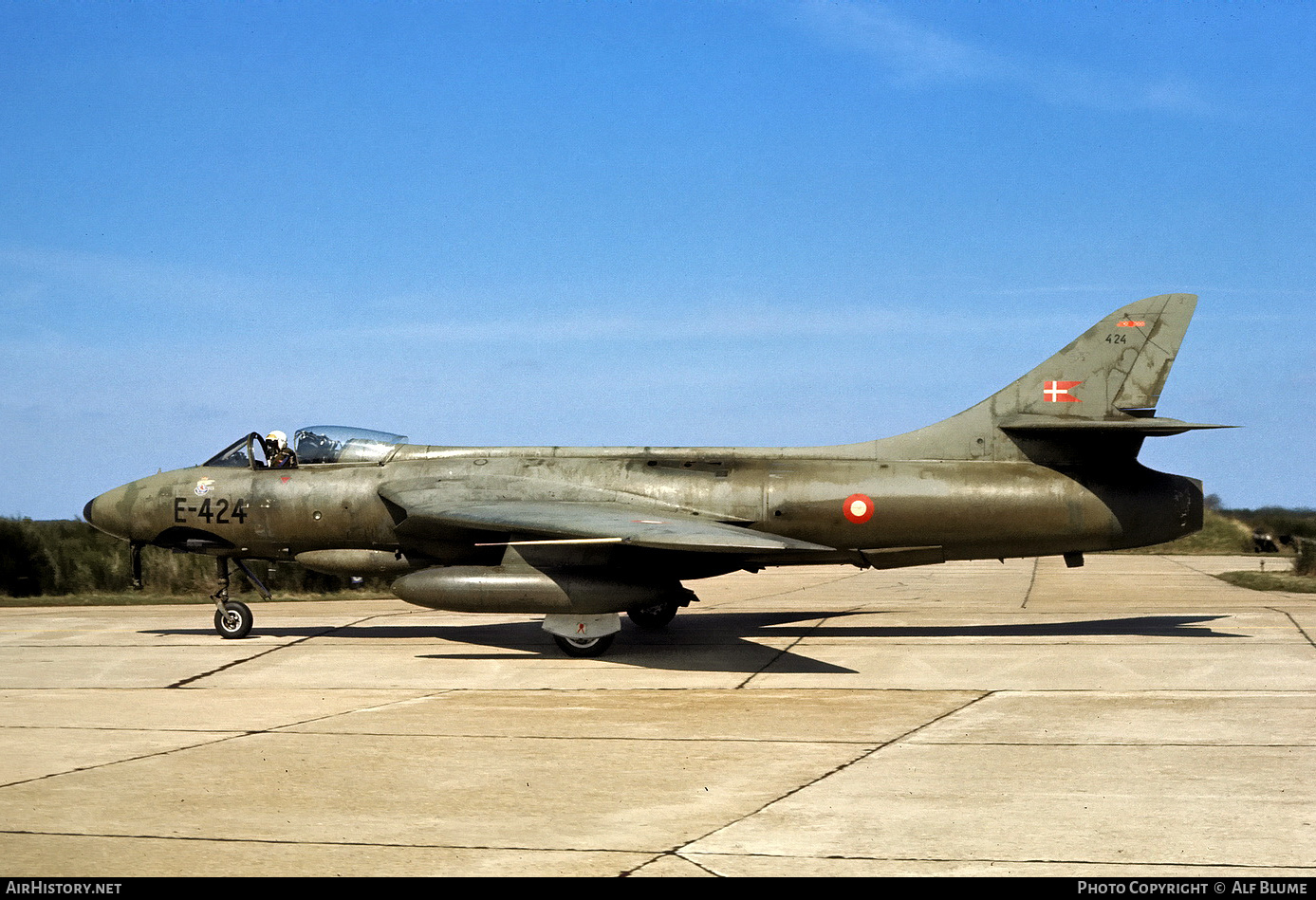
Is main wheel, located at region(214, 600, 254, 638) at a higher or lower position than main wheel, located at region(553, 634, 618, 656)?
higher

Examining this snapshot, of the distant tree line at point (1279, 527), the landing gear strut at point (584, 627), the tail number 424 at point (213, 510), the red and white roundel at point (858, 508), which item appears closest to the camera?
the landing gear strut at point (584, 627)

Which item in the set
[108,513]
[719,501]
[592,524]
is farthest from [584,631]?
[108,513]

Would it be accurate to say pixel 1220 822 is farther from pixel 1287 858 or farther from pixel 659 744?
pixel 659 744

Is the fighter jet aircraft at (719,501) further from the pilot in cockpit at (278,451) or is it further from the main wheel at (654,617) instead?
the main wheel at (654,617)

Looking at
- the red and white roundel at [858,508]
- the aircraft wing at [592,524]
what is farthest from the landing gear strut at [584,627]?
the red and white roundel at [858,508]

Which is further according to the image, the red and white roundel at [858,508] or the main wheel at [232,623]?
the main wheel at [232,623]

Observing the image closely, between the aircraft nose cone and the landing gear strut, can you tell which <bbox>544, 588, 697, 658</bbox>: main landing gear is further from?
the aircraft nose cone

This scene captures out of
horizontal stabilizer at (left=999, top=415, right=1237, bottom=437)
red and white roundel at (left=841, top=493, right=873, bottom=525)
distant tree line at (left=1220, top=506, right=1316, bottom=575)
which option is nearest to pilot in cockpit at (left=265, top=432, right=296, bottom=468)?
red and white roundel at (left=841, top=493, right=873, bottom=525)

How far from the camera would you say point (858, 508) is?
46.0 ft

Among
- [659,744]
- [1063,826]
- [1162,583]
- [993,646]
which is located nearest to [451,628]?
[993,646]

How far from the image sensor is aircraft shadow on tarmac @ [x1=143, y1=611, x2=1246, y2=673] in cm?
1309

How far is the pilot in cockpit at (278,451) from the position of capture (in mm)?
15414

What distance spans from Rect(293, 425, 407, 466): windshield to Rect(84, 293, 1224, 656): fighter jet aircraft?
34 millimetres

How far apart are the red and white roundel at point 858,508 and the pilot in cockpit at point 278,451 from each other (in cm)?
708
